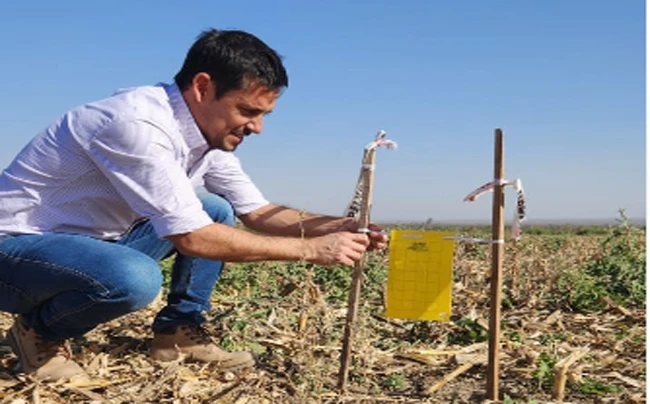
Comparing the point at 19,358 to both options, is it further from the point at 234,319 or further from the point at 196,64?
the point at 196,64

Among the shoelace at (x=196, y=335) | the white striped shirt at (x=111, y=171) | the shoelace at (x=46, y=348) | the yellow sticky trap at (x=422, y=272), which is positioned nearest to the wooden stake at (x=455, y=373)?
the yellow sticky trap at (x=422, y=272)

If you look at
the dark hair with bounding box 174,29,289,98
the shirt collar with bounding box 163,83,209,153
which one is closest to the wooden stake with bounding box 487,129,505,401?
the dark hair with bounding box 174,29,289,98

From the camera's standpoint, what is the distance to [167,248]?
406 cm

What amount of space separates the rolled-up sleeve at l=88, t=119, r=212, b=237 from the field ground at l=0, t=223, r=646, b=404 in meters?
0.60

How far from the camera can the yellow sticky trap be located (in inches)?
130

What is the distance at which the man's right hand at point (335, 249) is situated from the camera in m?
3.19

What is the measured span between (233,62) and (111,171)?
71 cm

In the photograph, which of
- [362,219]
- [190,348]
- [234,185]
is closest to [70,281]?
[190,348]

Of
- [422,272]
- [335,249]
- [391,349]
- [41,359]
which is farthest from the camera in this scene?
[391,349]

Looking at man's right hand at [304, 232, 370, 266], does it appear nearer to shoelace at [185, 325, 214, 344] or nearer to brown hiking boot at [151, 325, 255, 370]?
brown hiking boot at [151, 325, 255, 370]

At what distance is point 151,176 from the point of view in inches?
127

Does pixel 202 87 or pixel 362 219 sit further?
pixel 202 87

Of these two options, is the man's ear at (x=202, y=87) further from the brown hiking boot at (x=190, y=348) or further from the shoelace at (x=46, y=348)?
the shoelace at (x=46, y=348)

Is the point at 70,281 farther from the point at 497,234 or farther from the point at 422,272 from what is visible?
the point at 497,234
